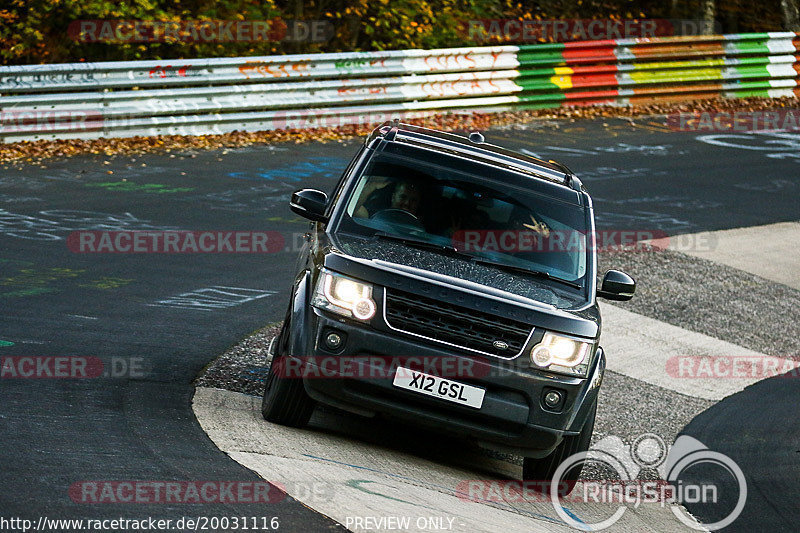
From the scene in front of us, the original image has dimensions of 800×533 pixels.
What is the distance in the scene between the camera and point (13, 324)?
8859 mm

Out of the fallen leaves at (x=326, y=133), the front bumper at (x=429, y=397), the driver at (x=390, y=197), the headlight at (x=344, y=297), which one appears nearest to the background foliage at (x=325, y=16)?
the fallen leaves at (x=326, y=133)

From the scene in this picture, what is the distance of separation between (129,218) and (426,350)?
23.5 feet

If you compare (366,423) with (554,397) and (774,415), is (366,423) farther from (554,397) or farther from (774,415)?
(774,415)

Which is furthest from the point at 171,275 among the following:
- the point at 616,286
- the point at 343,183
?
the point at 616,286

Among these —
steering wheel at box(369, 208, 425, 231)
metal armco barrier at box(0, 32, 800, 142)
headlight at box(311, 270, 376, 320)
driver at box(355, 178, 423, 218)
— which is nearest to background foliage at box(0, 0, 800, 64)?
metal armco barrier at box(0, 32, 800, 142)

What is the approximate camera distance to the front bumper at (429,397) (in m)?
6.58

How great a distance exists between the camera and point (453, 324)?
6.67m

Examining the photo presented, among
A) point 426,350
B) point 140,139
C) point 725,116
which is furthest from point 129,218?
point 725,116

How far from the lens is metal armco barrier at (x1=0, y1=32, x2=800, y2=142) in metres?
16.9

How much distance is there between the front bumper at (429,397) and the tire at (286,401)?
185mm

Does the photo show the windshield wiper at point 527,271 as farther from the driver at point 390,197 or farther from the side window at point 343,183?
the side window at point 343,183

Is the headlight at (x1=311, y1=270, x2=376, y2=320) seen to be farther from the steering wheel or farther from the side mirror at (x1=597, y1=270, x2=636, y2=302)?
the side mirror at (x1=597, y1=270, x2=636, y2=302)

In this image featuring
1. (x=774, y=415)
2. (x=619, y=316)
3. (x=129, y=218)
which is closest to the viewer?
(x=774, y=415)

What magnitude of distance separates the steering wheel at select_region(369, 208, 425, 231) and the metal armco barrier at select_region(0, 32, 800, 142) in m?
10.2
